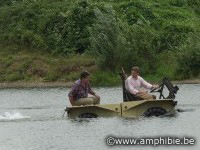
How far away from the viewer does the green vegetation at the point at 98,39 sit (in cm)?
6138

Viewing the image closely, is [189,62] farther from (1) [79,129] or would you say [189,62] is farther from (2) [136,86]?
(1) [79,129]

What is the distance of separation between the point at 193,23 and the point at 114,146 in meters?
50.1

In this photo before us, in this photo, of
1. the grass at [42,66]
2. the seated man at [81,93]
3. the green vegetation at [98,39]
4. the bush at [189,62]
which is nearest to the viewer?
the seated man at [81,93]

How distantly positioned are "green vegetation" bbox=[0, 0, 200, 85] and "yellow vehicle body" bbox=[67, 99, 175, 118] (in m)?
29.9

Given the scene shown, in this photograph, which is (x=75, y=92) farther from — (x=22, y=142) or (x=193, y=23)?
(x=193, y=23)

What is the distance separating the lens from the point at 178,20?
72312 millimetres

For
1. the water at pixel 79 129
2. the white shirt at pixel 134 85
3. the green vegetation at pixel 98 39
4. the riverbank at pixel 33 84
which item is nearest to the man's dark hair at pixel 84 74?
the white shirt at pixel 134 85

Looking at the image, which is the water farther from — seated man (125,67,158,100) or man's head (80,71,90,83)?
man's head (80,71,90,83)

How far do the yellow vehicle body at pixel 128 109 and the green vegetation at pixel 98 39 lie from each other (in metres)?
29.9

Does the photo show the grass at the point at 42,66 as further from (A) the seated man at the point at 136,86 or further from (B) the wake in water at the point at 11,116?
(A) the seated man at the point at 136,86

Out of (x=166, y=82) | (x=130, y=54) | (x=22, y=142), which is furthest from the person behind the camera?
(x=130, y=54)

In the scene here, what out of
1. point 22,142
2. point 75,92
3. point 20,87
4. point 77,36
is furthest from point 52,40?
point 22,142

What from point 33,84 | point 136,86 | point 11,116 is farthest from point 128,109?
point 33,84

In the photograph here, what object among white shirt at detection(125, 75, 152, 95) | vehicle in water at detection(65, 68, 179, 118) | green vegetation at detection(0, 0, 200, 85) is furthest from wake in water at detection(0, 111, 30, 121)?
green vegetation at detection(0, 0, 200, 85)
